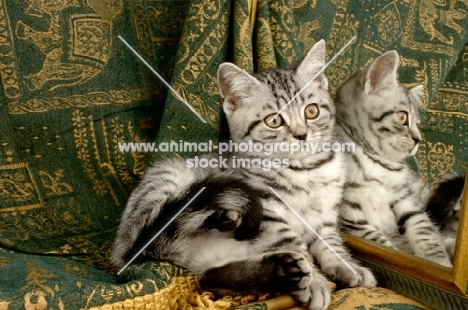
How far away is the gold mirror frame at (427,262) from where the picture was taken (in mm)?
892

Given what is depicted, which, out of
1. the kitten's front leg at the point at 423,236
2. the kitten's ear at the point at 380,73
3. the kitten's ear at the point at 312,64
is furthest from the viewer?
the kitten's ear at the point at 380,73

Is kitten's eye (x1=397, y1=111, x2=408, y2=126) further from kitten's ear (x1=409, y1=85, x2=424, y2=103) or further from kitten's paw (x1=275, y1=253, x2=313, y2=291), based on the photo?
kitten's paw (x1=275, y1=253, x2=313, y2=291)

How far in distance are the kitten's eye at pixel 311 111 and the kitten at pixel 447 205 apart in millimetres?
375

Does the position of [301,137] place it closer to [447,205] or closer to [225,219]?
[225,219]

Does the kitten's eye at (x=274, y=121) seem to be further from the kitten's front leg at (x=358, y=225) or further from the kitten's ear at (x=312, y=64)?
the kitten's front leg at (x=358, y=225)

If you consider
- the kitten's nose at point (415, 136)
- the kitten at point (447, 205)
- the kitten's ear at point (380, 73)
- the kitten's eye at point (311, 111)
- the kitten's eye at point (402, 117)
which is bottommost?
the kitten at point (447, 205)

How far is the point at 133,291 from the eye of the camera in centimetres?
91

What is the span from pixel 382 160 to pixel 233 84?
48 cm

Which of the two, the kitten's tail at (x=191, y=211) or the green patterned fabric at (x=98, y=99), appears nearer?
the kitten's tail at (x=191, y=211)

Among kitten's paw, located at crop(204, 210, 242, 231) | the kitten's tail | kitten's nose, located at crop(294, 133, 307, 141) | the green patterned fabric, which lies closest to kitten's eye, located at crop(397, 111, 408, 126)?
the green patterned fabric

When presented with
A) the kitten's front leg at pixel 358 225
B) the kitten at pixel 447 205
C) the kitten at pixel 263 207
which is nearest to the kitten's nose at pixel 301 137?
the kitten at pixel 263 207

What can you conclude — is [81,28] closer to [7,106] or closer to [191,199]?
[7,106]

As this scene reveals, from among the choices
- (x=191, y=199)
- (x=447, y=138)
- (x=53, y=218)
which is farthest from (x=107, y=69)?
(x=447, y=138)

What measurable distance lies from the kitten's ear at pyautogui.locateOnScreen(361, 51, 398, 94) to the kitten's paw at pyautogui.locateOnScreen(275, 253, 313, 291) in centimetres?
62
